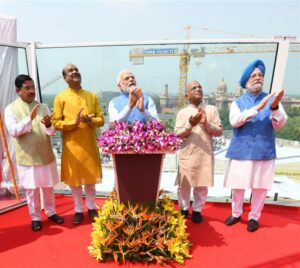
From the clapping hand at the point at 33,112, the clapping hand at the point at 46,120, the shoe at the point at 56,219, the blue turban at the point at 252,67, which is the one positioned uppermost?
the blue turban at the point at 252,67

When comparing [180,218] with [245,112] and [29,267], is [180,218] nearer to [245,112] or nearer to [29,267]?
[245,112]

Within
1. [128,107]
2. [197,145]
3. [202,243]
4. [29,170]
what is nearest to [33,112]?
[29,170]

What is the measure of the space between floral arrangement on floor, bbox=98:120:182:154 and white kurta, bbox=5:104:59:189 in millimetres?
960

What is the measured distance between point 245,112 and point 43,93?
8.79 ft

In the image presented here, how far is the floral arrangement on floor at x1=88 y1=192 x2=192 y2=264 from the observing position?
101 inches

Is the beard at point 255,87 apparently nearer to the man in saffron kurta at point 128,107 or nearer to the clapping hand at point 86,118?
the man in saffron kurta at point 128,107

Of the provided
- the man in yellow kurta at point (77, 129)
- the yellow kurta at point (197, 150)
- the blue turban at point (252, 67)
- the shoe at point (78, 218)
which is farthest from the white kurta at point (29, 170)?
the blue turban at point (252, 67)

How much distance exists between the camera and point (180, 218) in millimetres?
2768

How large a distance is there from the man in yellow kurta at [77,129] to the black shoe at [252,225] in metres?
1.78

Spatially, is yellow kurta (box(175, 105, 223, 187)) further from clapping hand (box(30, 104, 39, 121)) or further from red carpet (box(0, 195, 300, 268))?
clapping hand (box(30, 104, 39, 121))

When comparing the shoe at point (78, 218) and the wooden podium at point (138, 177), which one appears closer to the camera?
the wooden podium at point (138, 177)

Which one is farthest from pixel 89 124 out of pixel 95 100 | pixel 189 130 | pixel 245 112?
pixel 245 112

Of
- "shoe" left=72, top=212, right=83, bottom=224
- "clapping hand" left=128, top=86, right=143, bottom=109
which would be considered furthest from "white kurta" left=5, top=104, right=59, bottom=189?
"clapping hand" left=128, top=86, right=143, bottom=109

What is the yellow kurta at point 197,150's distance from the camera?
3068mm
